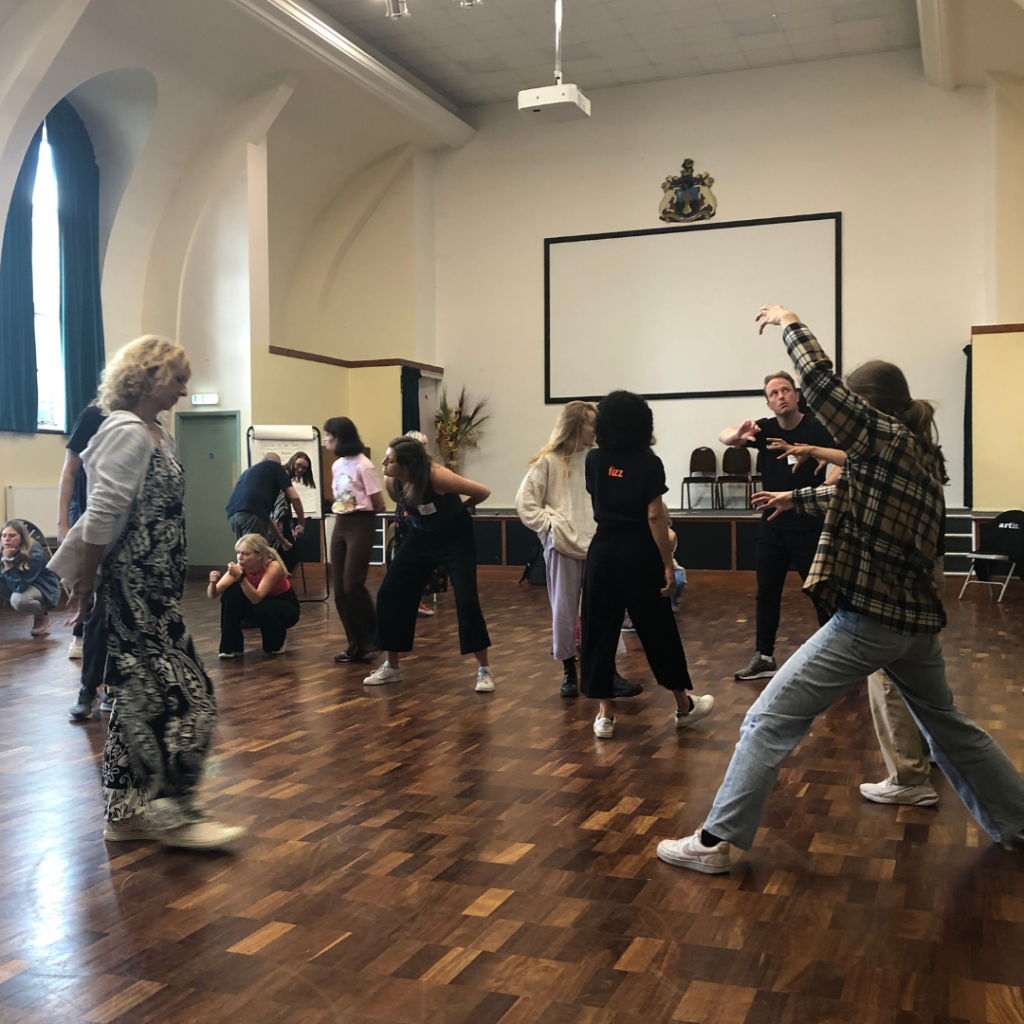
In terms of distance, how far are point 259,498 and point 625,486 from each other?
363 cm

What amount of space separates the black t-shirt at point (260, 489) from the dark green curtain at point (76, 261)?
3925mm

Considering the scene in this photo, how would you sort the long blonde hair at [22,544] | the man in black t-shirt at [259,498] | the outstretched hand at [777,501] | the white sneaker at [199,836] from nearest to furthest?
the white sneaker at [199,836] < the outstretched hand at [777,501] < the man in black t-shirt at [259,498] < the long blonde hair at [22,544]

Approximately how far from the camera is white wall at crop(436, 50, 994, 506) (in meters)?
11.6

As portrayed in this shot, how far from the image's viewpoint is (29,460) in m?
9.46

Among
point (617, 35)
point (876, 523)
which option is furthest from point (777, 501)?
point (617, 35)

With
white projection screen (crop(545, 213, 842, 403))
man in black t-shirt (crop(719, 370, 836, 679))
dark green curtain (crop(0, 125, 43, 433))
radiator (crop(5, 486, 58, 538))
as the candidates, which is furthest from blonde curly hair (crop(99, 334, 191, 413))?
white projection screen (crop(545, 213, 842, 403))

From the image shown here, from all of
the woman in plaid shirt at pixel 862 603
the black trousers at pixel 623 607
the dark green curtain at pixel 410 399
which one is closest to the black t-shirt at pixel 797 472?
the black trousers at pixel 623 607

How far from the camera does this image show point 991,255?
11.3 meters

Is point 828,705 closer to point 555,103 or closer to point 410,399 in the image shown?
point 555,103

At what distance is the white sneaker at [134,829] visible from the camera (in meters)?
2.80

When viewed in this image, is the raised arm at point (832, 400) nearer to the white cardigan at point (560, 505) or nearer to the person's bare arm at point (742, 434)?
the person's bare arm at point (742, 434)

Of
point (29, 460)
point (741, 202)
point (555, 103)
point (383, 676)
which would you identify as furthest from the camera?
point (741, 202)

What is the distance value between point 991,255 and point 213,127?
823cm

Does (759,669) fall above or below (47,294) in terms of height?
below
